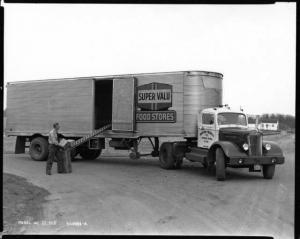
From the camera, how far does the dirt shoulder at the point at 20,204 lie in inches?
237

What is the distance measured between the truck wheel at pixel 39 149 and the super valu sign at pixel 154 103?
4821 millimetres

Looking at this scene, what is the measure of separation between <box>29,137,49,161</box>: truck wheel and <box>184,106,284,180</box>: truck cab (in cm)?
686

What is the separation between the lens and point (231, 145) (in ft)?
36.8

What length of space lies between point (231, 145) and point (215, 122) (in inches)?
58.6

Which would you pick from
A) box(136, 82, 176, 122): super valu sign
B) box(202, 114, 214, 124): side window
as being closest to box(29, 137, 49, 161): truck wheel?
box(136, 82, 176, 122): super valu sign

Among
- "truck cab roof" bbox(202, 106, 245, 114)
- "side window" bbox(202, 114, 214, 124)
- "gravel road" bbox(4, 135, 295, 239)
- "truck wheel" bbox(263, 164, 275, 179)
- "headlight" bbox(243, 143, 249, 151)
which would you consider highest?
"truck cab roof" bbox(202, 106, 245, 114)

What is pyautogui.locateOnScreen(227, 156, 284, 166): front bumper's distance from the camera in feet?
35.6

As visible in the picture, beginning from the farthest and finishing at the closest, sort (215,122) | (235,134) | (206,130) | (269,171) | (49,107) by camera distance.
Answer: (49,107)
(206,130)
(215,122)
(235,134)
(269,171)

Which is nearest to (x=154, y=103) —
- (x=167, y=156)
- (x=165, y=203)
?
(x=167, y=156)

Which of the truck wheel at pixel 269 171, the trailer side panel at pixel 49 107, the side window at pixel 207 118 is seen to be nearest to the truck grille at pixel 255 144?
the truck wheel at pixel 269 171

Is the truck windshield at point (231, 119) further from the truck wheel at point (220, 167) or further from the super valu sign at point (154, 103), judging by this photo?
the super valu sign at point (154, 103)

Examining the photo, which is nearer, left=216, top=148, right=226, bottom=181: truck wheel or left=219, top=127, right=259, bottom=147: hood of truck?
left=216, top=148, right=226, bottom=181: truck wheel

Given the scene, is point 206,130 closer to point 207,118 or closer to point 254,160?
point 207,118

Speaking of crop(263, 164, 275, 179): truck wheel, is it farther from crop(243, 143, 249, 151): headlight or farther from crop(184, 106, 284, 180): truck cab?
crop(243, 143, 249, 151): headlight
